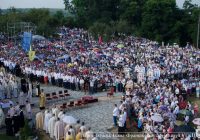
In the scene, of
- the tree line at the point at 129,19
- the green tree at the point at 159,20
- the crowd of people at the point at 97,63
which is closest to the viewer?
the crowd of people at the point at 97,63

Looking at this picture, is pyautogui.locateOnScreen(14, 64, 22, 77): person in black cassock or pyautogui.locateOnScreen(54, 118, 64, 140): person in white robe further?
pyautogui.locateOnScreen(14, 64, 22, 77): person in black cassock

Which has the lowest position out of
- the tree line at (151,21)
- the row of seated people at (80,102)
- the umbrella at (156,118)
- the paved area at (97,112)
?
the paved area at (97,112)

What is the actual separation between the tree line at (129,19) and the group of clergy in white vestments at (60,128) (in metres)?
35.4

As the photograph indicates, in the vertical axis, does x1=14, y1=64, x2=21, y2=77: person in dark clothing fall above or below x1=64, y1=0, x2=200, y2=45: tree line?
below

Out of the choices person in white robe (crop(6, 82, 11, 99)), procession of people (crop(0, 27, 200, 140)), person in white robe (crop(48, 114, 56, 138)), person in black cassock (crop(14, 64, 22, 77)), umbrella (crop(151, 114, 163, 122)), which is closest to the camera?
umbrella (crop(151, 114, 163, 122))

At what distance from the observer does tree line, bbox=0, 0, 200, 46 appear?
206 ft

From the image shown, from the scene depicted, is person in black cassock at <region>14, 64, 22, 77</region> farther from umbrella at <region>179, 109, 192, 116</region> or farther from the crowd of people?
umbrella at <region>179, 109, 192, 116</region>

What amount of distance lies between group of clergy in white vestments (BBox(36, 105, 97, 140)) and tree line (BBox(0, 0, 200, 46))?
35.4m

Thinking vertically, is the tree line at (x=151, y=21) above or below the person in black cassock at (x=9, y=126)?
above

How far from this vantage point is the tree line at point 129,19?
6266cm

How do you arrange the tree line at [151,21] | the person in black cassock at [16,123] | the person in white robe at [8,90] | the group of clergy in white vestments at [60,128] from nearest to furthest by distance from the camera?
the group of clergy in white vestments at [60,128] < the person in black cassock at [16,123] < the person in white robe at [8,90] < the tree line at [151,21]

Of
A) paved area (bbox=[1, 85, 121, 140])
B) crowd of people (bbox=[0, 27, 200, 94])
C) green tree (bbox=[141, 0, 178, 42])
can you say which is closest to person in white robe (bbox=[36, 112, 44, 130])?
paved area (bbox=[1, 85, 121, 140])

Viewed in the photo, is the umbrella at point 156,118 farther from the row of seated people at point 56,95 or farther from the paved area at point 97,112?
the row of seated people at point 56,95

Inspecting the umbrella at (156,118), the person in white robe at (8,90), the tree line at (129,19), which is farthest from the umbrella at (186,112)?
the tree line at (129,19)
